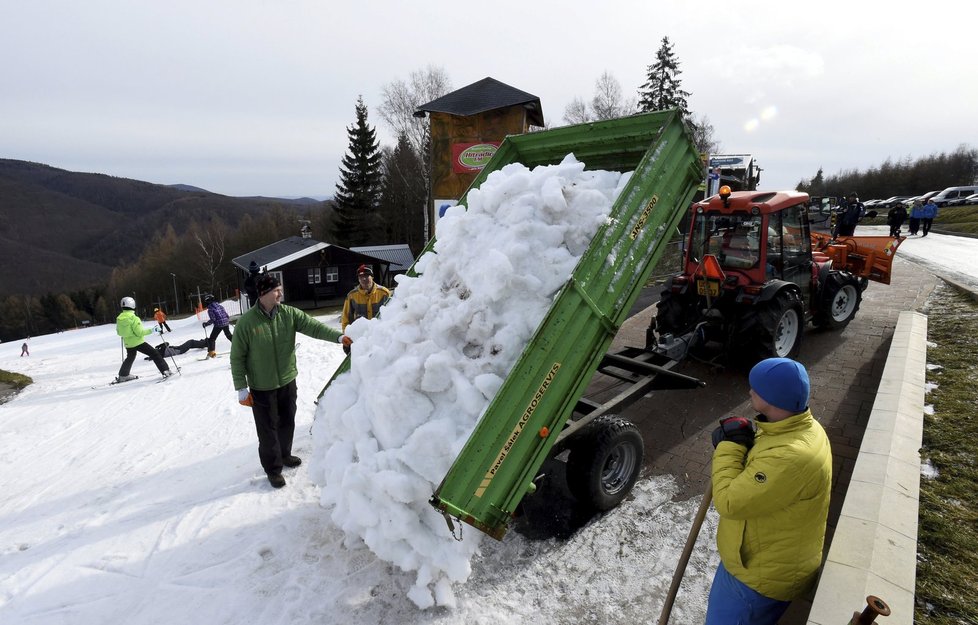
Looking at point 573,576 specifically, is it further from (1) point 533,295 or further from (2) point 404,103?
(2) point 404,103

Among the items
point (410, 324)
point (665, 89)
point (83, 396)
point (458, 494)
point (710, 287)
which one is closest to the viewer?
point (458, 494)

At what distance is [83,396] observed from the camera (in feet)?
22.6

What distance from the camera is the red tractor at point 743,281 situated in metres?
5.52

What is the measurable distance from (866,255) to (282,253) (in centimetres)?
2274

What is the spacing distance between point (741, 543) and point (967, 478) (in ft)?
8.57

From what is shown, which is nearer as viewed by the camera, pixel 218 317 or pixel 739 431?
pixel 739 431

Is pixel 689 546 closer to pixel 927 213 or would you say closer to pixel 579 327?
pixel 579 327

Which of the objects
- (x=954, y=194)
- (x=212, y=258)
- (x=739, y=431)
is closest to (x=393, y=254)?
(x=212, y=258)

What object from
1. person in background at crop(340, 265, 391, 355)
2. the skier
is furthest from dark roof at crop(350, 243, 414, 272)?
person in background at crop(340, 265, 391, 355)

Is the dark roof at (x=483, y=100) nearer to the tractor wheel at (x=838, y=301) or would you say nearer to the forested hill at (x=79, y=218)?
the tractor wheel at (x=838, y=301)

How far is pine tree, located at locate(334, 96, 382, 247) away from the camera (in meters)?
31.4

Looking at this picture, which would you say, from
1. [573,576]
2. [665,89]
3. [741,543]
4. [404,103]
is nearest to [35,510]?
[573,576]

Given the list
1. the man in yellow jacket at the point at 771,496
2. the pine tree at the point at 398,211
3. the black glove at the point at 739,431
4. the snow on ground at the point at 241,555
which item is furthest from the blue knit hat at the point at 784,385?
the pine tree at the point at 398,211

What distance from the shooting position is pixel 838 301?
7.05 metres
